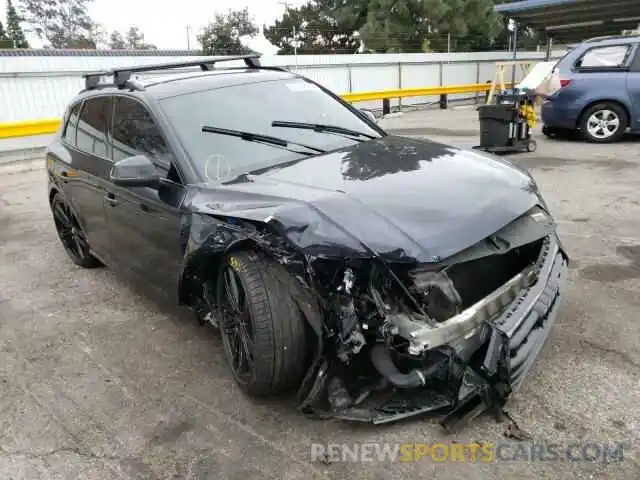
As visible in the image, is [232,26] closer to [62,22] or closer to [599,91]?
[62,22]

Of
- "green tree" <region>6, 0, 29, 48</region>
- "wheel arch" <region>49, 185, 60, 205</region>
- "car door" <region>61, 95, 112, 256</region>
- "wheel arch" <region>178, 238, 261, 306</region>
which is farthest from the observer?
"green tree" <region>6, 0, 29, 48</region>

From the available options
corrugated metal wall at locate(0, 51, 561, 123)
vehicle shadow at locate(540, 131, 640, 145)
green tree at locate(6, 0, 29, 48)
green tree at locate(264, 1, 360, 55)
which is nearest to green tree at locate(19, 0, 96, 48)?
green tree at locate(6, 0, 29, 48)

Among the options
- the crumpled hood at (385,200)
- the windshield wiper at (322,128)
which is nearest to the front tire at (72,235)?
the windshield wiper at (322,128)

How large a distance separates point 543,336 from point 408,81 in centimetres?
1872

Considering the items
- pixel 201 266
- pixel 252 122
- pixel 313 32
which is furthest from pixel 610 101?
pixel 313 32

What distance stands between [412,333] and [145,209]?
199cm

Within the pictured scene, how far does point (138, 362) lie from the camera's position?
360 centimetres

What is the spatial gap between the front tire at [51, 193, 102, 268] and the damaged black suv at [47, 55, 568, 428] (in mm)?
1265

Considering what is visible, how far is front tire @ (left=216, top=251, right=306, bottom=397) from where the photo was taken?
8.96 feet

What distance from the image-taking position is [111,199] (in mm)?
4043

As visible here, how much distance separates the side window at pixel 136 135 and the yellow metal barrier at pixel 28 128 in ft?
27.2

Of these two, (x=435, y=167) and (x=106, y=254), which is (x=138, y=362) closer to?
(x=106, y=254)

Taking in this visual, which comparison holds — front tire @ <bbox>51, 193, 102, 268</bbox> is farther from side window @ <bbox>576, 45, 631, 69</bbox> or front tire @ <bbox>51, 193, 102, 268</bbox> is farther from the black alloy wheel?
side window @ <bbox>576, 45, 631, 69</bbox>

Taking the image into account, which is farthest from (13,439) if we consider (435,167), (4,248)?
(4,248)
